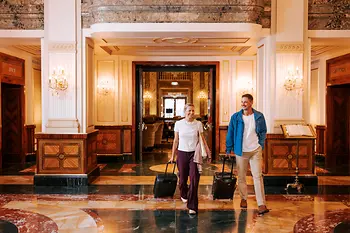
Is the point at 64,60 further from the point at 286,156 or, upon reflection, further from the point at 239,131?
the point at 286,156

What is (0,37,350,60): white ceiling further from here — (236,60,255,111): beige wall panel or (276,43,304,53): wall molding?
(276,43,304,53): wall molding

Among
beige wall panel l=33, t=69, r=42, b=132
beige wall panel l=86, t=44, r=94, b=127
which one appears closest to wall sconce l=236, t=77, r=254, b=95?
beige wall panel l=86, t=44, r=94, b=127

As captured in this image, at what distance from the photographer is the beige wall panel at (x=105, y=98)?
34.3 feet

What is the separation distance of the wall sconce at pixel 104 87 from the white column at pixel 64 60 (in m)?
3.15

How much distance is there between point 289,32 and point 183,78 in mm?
13490

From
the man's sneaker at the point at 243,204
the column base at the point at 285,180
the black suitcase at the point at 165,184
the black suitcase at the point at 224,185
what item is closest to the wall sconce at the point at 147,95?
the column base at the point at 285,180

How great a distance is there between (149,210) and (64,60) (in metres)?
3.48

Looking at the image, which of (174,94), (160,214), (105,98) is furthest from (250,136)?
(174,94)

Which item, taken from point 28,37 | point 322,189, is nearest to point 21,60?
point 28,37

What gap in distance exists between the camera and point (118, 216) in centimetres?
516

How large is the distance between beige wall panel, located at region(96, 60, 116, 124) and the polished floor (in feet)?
10.2

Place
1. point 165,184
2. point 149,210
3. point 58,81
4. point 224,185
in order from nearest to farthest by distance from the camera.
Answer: point 149,210 → point 224,185 → point 165,184 → point 58,81

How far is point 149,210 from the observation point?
17.9 ft

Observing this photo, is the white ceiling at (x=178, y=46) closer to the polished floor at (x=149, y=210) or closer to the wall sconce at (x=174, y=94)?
the polished floor at (x=149, y=210)
